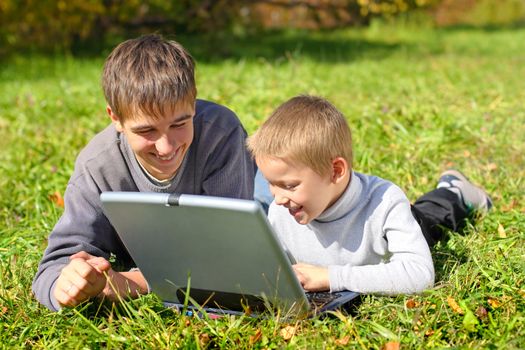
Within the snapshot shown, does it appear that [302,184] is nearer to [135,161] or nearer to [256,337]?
[256,337]

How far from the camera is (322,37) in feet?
40.3

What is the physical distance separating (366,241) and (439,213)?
72cm

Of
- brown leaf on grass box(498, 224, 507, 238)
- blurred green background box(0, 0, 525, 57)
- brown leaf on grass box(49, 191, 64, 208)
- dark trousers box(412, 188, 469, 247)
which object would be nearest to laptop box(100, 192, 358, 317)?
dark trousers box(412, 188, 469, 247)

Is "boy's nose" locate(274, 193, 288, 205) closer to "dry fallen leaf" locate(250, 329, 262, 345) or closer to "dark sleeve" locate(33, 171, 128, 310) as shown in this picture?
"dry fallen leaf" locate(250, 329, 262, 345)

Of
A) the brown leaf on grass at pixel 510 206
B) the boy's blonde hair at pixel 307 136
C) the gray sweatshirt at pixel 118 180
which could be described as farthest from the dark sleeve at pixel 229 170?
the brown leaf on grass at pixel 510 206

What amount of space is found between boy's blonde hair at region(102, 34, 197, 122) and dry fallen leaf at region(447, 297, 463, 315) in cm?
118

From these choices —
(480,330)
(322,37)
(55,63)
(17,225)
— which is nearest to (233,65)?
(55,63)

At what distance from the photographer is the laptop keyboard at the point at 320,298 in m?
2.68

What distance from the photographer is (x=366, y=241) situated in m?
2.92

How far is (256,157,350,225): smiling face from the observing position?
2.73 meters

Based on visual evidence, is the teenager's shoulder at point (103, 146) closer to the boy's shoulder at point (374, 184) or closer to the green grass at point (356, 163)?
the green grass at point (356, 163)

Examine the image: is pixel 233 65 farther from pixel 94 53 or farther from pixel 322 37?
pixel 322 37

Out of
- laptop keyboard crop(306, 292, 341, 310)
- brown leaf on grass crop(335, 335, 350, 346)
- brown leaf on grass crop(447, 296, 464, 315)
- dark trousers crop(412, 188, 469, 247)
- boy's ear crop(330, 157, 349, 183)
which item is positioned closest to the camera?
brown leaf on grass crop(335, 335, 350, 346)

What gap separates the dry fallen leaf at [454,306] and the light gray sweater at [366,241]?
0.46ft
